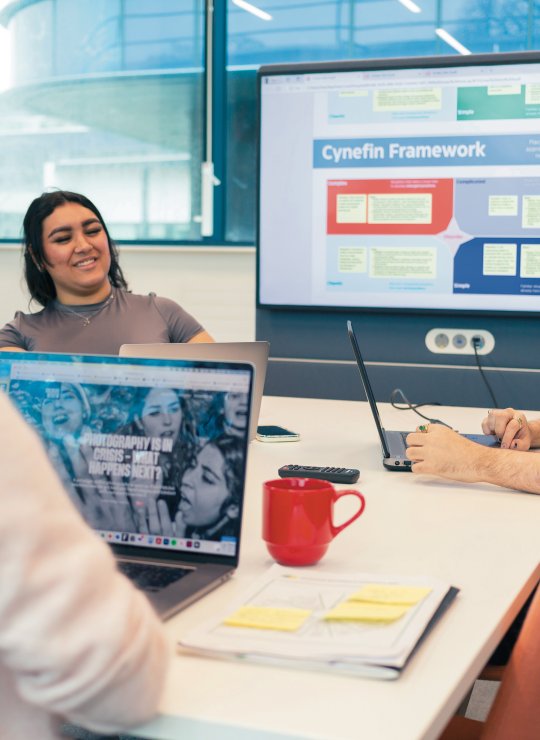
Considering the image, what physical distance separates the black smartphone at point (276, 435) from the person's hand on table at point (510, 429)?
453mm

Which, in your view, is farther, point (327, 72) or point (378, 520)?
point (327, 72)

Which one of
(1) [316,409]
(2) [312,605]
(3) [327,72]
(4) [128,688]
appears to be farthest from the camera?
(3) [327,72]

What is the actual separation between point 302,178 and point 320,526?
2.20m

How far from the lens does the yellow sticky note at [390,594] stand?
1.01m

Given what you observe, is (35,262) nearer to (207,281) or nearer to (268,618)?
(207,281)

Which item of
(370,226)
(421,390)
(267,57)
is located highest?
(267,57)

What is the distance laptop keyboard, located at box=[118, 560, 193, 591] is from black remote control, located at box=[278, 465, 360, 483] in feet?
2.16

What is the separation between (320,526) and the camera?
3.90ft

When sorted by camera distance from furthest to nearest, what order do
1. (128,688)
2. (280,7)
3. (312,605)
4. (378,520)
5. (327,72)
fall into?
(280,7) < (327,72) < (378,520) < (312,605) < (128,688)

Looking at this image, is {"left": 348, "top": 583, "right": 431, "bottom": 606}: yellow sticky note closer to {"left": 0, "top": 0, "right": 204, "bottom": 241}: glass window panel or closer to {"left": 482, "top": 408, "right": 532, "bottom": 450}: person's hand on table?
{"left": 482, "top": 408, "right": 532, "bottom": 450}: person's hand on table

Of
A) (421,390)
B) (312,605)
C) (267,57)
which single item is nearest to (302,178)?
(421,390)

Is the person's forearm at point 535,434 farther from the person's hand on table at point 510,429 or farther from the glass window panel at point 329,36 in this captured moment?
the glass window panel at point 329,36

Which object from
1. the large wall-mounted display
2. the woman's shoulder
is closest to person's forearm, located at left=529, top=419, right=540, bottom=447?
the large wall-mounted display

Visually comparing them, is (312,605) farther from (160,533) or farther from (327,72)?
(327,72)
